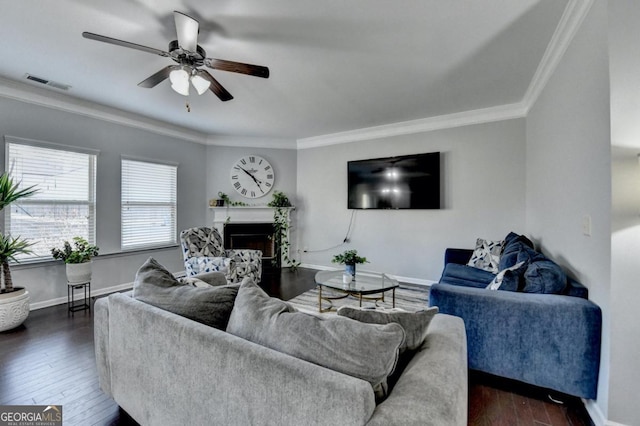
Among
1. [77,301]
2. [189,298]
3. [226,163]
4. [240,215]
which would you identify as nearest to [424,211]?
[240,215]

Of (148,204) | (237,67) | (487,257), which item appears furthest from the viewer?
(148,204)

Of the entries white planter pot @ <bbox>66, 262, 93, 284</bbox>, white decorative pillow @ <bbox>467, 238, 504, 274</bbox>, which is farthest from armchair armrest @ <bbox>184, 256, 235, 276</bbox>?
white decorative pillow @ <bbox>467, 238, 504, 274</bbox>

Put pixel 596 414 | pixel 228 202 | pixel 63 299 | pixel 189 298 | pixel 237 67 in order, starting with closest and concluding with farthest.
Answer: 1. pixel 189 298
2. pixel 596 414
3. pixel 237 67
4. pixel 63 299
5. pixel 228 202

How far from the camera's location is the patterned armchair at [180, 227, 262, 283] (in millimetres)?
3121

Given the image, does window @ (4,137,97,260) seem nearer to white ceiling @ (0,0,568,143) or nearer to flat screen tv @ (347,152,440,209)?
white ceiling @ (0,0,568,143)

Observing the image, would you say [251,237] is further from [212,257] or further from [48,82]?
[48,82]

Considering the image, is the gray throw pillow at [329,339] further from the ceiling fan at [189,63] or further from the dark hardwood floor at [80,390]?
the ceiling fan at [189,63]

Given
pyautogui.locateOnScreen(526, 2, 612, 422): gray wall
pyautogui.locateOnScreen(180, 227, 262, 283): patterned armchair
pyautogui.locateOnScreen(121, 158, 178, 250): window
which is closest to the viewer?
pyautogui.locateOnScreen(526, 2, 612, 422): gray wall

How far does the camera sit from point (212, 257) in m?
3.47

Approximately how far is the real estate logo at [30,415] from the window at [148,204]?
9.12 ft

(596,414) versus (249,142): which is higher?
(249,142)

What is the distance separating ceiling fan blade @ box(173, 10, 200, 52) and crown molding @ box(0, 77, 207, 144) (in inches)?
100

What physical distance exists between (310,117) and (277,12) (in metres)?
2.26

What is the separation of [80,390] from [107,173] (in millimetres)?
3003
